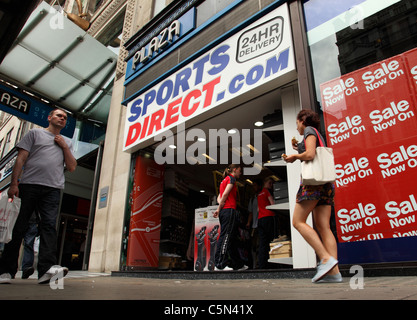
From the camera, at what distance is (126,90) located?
761 centimetres

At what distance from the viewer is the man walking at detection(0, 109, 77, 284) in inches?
96.8

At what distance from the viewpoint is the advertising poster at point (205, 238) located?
5.88m

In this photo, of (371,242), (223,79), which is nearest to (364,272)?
(371,242)

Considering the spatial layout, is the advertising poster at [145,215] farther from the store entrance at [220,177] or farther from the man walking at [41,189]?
the man walking at [41,189]

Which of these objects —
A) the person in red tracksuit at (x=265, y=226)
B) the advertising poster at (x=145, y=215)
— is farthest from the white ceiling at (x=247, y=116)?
the advertising poster at (x=145, y=215)

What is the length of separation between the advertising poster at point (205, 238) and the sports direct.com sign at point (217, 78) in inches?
77.3

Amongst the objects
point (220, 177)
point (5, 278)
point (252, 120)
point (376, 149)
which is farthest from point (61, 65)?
point (376, 149)

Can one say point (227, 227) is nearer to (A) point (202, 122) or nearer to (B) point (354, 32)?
(A) point (202, 122)

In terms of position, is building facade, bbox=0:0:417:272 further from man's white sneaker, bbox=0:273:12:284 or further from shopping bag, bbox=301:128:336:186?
man's white sneaker, bbox=0:273:12:284

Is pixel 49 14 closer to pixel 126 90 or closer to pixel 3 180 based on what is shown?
pixel 126 90

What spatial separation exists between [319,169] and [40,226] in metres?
2.42

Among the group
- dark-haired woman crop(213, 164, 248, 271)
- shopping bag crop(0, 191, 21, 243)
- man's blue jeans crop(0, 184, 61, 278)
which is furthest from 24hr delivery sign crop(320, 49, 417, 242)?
shopping bag crop(0, 191, 21, 243)

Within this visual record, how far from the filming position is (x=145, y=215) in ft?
22.0
